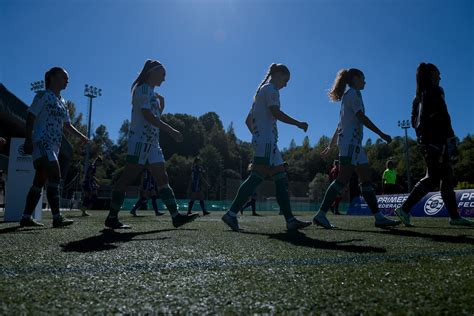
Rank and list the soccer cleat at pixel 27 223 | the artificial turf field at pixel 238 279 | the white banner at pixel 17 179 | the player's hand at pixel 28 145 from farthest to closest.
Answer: the white banner at pixel 17 179 < the soccer cleat at pixel 27 223 < the player's hand at pixel 28 145 < the artificial turf field at pixel 238 279

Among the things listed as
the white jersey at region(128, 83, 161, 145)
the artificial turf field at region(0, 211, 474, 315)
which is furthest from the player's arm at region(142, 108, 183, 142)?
the artificial turf field at region(0, 211, 474, 315)

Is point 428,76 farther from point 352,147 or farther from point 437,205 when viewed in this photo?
point 437,205

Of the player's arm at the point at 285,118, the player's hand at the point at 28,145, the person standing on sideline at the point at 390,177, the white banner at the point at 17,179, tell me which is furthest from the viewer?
the person standing on sideline at the point at 390,177

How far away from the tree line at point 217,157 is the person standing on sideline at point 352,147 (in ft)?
149

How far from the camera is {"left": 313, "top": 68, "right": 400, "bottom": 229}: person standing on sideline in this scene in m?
5.41

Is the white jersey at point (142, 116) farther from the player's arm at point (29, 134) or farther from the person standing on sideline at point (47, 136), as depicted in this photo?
the player's arm at point (29, 134)

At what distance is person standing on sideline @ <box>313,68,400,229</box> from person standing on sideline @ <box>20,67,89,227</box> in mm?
3648

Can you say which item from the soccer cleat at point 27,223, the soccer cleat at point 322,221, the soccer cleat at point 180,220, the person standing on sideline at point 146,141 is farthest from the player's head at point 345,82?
the soccer cleat at point 27,223

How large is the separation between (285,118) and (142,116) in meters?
1.89

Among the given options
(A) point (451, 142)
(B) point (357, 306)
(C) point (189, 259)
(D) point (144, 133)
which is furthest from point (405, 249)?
(D) point (144, 133)

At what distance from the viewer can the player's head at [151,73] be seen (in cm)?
545

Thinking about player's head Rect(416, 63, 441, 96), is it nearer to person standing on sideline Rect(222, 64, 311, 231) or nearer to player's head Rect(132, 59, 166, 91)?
person standing on sideline Rect(222, 64, 311, 231)

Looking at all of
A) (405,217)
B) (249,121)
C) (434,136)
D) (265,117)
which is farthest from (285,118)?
(405,217)

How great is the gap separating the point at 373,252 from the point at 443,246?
74cm
